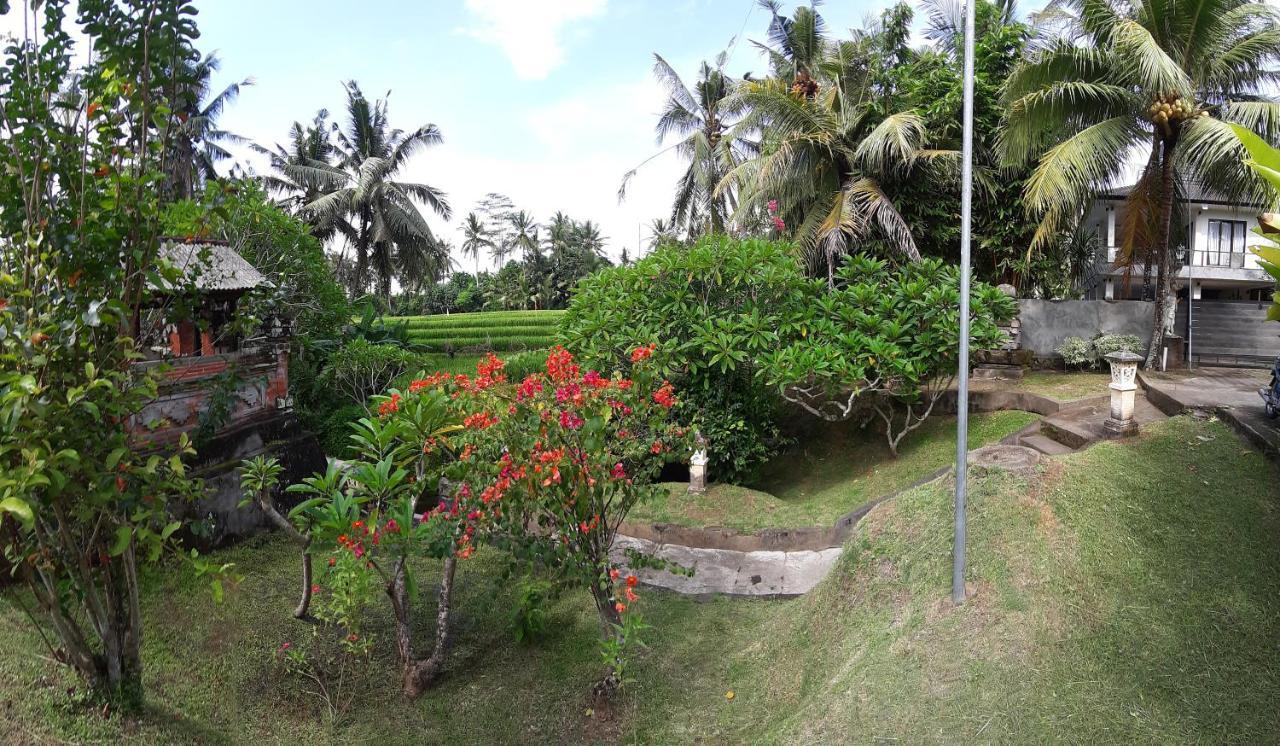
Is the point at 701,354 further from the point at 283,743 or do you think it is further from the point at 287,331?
the point at 287,331

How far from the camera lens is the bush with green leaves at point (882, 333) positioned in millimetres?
8164

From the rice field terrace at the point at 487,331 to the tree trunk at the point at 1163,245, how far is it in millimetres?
12599

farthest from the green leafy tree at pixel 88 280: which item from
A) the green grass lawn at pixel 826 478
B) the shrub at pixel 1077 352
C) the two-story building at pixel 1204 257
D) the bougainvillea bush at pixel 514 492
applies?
the two-story building at pixel 1204 257

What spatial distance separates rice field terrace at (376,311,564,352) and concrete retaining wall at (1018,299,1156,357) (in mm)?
11016

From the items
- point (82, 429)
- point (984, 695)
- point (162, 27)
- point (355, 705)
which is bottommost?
point (355, 705)

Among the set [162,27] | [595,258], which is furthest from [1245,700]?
[595,258]

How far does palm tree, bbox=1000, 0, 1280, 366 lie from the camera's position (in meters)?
8.61

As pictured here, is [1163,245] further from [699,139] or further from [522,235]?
[522,235]

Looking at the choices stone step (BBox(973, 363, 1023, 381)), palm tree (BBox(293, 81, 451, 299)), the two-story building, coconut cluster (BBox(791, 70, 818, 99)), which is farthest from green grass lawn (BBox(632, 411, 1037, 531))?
palm tree (BBox(293, 81, 451, 299))

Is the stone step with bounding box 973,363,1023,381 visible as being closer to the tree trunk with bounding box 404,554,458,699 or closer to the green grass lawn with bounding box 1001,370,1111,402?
the green grass lawn with bounding box 1001,370,1111,402

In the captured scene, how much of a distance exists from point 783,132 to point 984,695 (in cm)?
996

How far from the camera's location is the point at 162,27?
338cm

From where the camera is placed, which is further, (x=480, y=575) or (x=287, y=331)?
(x=287, y=331)

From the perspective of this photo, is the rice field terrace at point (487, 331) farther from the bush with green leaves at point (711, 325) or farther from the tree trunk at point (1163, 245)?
the tree trunk at point (1163, 245)
